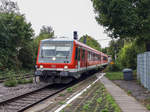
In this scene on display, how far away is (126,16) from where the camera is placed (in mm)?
16859

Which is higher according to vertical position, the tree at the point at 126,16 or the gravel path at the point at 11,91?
the tree at the point at 126,16

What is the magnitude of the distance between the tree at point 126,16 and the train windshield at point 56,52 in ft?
16.9

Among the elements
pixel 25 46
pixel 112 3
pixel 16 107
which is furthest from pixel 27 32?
pixel 16 107

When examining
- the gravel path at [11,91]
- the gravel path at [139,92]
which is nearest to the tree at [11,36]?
the gravel path at [11,91]

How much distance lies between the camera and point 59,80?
45.2 feet

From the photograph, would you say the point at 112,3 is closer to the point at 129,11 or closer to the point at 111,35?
the point at 129,11

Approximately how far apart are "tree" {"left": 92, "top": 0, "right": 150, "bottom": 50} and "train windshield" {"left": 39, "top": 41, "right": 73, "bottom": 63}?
5.14 m

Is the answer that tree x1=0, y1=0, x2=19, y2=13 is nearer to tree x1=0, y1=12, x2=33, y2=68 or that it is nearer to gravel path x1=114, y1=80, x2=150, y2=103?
tree x1=0, y1=12, x2=33, y2=68

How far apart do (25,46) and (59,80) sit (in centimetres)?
1853

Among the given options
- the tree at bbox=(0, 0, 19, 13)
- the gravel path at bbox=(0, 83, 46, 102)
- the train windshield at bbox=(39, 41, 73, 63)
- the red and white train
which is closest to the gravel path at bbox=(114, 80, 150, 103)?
the red and white train

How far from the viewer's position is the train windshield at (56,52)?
13.9 meters

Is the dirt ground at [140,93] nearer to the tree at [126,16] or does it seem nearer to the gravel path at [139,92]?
the gravel path at [139,92]

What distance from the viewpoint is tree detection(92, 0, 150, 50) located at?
16828 mm

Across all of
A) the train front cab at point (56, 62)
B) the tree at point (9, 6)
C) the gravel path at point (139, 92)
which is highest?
the tree at point (9, 6)
